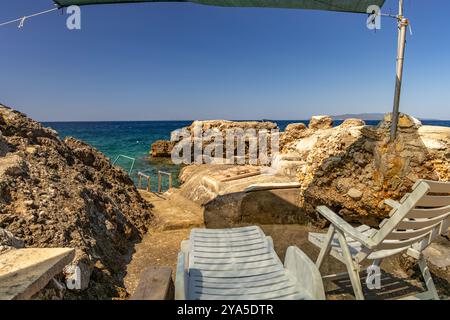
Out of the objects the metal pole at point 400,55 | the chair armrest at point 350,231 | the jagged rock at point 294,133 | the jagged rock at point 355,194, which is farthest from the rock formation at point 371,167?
the jagged rock at point 294,133

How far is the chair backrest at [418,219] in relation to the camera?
2.06 m

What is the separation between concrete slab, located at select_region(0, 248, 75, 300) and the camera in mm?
1354

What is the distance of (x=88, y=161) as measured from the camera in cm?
609

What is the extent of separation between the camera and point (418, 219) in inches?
96.0

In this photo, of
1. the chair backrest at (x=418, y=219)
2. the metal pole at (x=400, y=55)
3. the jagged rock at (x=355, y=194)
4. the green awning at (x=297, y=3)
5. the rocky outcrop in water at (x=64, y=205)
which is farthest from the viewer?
the jagged rock at (x=355, y=194)

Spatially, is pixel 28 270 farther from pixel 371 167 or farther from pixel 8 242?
pixel 371 167

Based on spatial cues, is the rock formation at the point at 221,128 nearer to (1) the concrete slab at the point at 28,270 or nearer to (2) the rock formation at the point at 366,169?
(2) the rock formation at the point at 366,169

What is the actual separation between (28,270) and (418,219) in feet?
9.27

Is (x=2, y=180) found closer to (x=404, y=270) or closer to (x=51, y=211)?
(x=51, y=211)

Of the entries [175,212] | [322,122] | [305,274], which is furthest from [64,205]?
[322,122]

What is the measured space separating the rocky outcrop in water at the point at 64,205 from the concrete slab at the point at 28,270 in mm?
1175

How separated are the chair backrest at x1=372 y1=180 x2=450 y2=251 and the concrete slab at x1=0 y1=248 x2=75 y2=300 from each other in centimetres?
219
